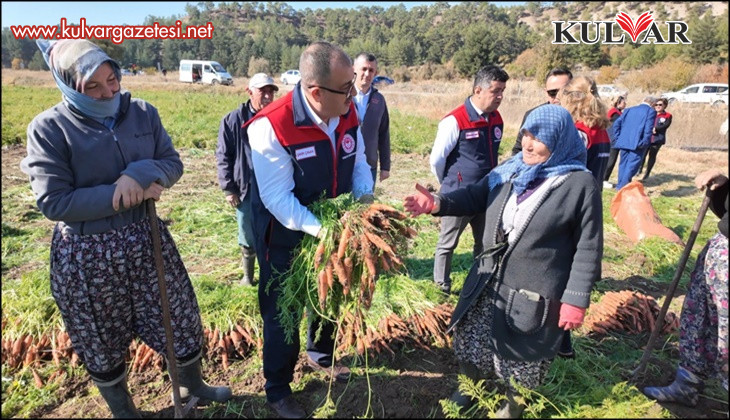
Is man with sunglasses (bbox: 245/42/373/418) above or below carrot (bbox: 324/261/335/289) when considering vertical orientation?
above

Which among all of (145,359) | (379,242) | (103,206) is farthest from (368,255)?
(145,359)

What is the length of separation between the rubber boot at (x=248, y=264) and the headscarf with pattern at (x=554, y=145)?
2668 mm

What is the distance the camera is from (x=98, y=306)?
7.19 ft

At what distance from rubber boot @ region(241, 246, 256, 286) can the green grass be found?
0.50 feet

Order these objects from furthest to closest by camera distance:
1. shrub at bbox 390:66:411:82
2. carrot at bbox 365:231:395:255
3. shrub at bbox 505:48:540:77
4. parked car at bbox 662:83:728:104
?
shrub at bbox 390:66:411:82 < shrub at bbox 505:48:540:77 < parked car at bbox 662:83:728:104 < carrot at bbox 365:231:395:255

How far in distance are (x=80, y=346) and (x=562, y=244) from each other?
2623 mm

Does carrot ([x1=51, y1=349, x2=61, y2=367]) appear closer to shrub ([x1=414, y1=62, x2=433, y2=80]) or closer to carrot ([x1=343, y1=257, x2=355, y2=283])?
carrot ([x1=343, y1=257, x2=355, y2=283])

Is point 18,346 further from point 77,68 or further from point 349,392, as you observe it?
point 349,392

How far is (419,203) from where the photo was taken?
2.37 meters

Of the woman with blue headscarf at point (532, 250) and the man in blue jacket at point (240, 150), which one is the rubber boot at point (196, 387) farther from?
the woman with blue headscarf at point (532, 250)

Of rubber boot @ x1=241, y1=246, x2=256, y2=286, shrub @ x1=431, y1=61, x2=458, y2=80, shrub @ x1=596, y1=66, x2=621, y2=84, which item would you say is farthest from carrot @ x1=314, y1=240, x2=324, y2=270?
shrub @ x1=431, y1=61, x2=458, y2=80

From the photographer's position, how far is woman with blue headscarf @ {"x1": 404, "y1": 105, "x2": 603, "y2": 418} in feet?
7.00

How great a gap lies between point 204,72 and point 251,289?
34.7 meters

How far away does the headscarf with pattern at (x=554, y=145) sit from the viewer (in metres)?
2.13
